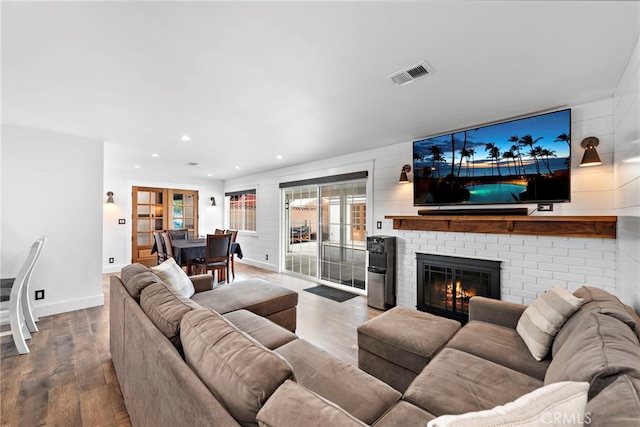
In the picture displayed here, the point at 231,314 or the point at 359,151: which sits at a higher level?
the point at 359,151

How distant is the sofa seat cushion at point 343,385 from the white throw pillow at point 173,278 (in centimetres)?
135

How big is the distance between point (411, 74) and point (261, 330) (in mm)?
2180

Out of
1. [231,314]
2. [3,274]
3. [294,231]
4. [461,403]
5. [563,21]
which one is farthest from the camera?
[294,231]

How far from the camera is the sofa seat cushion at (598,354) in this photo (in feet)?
2.92

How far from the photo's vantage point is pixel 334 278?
5.06 meters

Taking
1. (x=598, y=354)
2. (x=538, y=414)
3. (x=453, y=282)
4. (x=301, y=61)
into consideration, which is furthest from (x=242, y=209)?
(x=538, y=414)

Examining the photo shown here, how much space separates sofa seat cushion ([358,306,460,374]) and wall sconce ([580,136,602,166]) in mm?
1880

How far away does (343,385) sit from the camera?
1320mm

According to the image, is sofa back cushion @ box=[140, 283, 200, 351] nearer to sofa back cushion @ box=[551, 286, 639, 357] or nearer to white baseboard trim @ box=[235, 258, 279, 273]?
sofa back cushion @ box=[551, 286, 639, 357]

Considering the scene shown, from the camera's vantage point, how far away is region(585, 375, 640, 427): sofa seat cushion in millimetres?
695

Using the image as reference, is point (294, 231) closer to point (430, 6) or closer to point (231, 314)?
point (231, 314)

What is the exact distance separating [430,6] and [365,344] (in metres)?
2.13

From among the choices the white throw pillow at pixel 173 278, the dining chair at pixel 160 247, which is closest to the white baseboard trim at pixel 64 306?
the dining chair at pixel 160 247

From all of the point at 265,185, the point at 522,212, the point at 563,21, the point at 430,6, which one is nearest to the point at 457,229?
the point at 522,212
